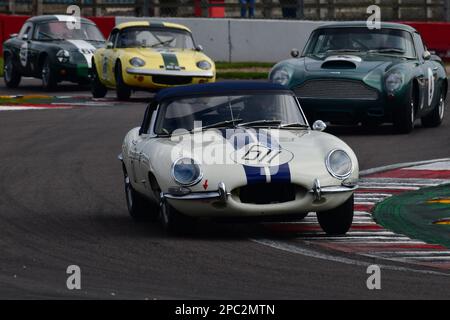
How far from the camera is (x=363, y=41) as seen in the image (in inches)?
686

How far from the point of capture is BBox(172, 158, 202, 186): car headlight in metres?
9.98

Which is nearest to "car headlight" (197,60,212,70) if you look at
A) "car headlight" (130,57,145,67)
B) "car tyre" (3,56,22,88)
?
"car headlight" (130,57,145,67)

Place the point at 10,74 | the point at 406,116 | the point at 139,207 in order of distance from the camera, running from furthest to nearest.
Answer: the point at 10,74 → the point at 406,116 → the point at 139,207

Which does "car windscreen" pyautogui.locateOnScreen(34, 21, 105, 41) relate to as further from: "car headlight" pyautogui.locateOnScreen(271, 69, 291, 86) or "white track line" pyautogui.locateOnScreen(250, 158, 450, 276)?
"white track line" pyautogui.locateOnScreen(250, 158, 450, 276)

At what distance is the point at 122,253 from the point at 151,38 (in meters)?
13.2

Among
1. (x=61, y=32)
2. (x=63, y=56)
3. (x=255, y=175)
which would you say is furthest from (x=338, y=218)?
(x=61, y=32)

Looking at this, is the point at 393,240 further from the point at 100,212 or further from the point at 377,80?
the point at 377,80

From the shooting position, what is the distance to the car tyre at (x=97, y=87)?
23.0 m

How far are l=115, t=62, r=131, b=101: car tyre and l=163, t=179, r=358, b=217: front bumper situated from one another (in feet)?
39.4

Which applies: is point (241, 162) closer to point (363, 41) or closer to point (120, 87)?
point (363, 41)

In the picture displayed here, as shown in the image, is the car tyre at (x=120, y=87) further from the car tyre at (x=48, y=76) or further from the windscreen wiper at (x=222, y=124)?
the windscreen wiper at (x=222, y=124)

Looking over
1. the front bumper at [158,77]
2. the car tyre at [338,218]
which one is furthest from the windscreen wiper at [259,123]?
the front bumper at [158,77]
